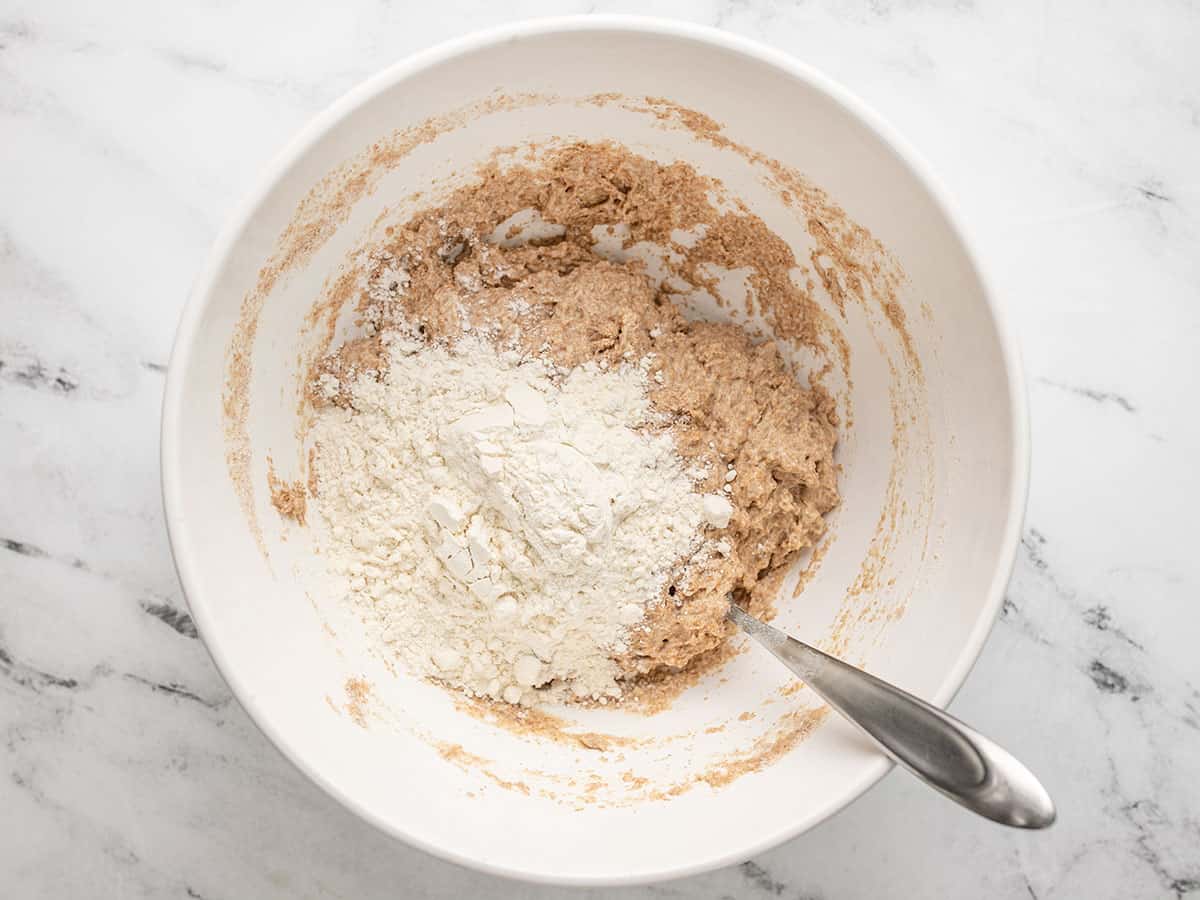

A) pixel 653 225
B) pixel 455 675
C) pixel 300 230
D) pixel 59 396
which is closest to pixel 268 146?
pixel 300 230

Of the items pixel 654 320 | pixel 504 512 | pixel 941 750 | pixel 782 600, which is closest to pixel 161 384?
pixel 504 512

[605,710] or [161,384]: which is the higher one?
[161,384]

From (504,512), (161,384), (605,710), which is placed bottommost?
(605,710)

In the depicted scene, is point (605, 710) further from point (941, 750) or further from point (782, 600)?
point (941, 750)

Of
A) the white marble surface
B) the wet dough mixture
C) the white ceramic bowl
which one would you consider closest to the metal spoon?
the white ceramic bowl

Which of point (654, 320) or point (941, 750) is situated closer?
point (941, 750)

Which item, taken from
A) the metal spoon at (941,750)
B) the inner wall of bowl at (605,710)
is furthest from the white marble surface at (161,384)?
the metal spoon at (941,750)
